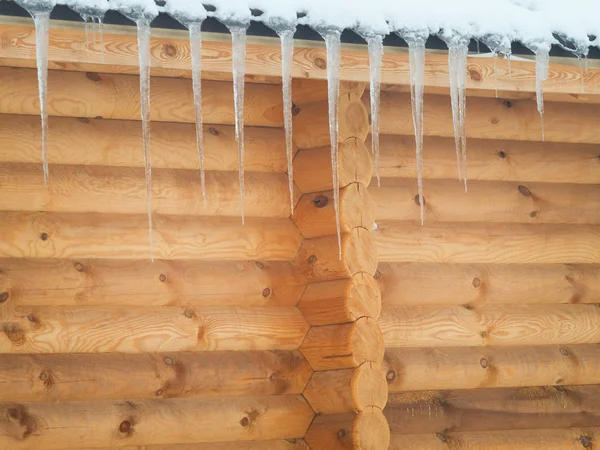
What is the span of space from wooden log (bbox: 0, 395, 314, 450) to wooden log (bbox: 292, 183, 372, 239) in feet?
3.16

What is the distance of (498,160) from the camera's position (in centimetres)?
613

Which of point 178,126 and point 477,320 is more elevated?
point 178,126

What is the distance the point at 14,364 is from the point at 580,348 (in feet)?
11.4

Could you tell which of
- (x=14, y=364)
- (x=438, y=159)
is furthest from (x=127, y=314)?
(x=438, y=159)

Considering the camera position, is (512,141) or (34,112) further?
(512,141)

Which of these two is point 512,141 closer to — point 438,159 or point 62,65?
point 438,159

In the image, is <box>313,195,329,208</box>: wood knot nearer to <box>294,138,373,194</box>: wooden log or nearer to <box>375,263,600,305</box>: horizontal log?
<box>294,138,373,194</box>: wooden log

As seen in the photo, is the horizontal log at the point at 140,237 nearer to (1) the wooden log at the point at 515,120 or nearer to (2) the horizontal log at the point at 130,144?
(2) the horizontal log at the point at 130,144

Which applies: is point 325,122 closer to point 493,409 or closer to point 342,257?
point 342,257

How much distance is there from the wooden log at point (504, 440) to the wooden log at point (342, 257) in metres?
1.13

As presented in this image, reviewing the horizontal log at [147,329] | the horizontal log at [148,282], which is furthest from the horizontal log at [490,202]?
the horizontal log at [147,329]

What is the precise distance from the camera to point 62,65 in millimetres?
5105

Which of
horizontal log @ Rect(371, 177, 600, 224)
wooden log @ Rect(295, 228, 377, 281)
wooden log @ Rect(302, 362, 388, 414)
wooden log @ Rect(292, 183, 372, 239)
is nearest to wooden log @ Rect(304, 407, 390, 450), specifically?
wooden log @ Rect(302, 362, 388, 414)

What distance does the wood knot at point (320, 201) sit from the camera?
5371mm
